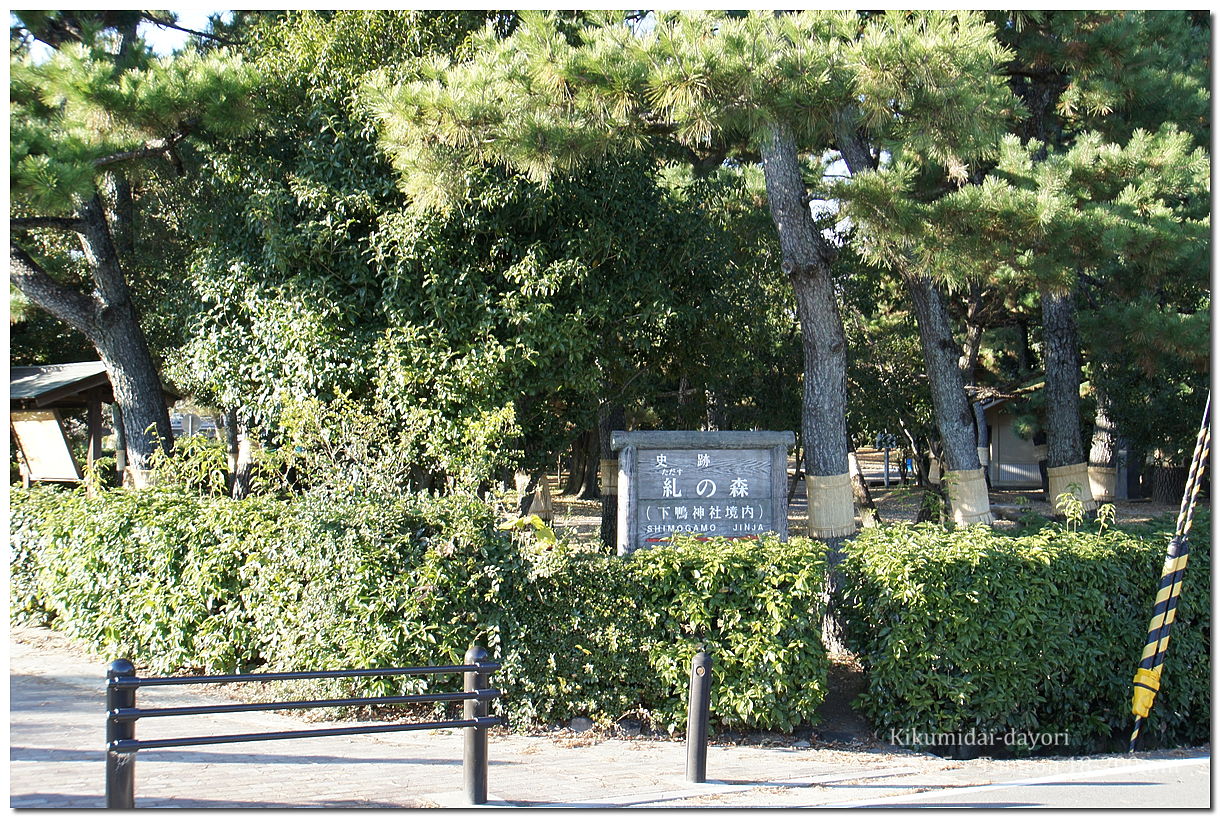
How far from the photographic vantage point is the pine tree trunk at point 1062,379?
12.0 m

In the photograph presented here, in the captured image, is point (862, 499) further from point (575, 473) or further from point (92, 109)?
point (575, 473)

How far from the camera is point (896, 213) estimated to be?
8773 millimetres

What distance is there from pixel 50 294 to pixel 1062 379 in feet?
42.4

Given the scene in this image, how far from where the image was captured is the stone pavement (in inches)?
223

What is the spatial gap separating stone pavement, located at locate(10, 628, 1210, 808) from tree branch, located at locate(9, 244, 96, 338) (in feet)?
20.5

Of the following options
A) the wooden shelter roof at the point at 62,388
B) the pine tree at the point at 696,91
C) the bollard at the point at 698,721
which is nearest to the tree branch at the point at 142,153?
the pine tree at the point at 696,91

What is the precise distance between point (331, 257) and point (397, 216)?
83 centimetres

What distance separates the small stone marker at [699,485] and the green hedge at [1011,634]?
1.06 m

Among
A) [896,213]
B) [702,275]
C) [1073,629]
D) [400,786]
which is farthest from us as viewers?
[702,275]

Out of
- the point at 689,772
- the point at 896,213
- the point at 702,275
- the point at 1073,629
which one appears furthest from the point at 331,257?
the point at 1073,629

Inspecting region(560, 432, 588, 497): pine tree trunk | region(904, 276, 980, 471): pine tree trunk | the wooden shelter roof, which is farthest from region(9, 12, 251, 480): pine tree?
region(560, 432, 588, 497): pine tree trunk

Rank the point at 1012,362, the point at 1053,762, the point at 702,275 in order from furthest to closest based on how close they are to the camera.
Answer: the point at 1012,362, the point at 702,275, the point at 1053,762

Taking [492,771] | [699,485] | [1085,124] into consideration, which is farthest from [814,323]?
[492,771]

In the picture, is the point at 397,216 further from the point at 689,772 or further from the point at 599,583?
the point at 689,772
